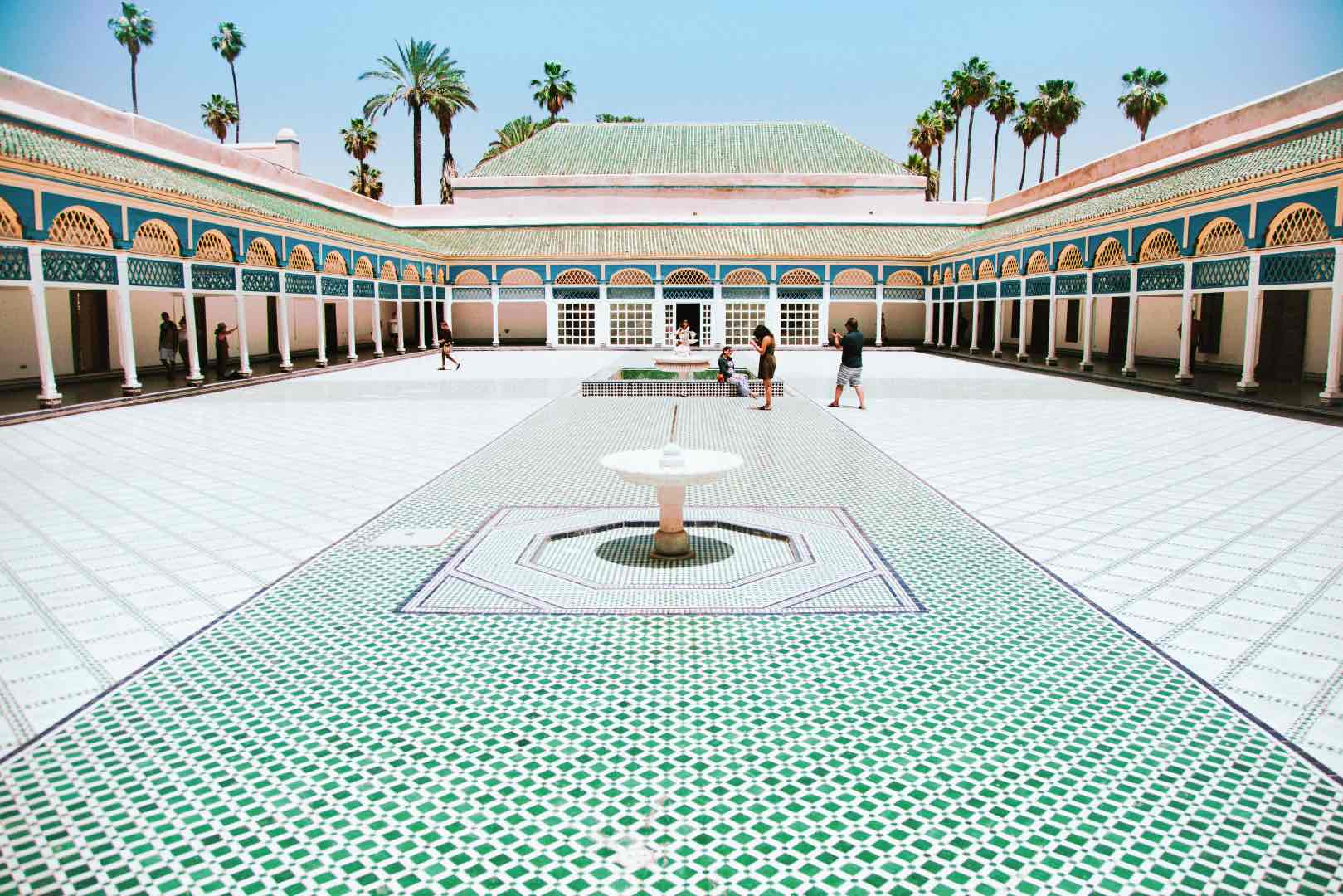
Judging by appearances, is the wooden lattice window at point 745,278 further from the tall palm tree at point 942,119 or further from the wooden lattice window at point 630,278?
the tall palm tree at point 942,119

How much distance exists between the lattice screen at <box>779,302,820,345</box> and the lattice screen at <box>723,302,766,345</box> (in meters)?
0.85

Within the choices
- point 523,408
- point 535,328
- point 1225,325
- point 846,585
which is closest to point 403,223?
point 535,328

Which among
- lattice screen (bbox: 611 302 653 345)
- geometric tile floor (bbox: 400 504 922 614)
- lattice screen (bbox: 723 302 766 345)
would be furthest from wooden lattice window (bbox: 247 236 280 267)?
lattice screen (bbox: 723 302 766 345)

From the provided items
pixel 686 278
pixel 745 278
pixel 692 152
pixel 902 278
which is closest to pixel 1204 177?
pixel 902 278

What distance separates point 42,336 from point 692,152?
114ft

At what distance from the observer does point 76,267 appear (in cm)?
1410

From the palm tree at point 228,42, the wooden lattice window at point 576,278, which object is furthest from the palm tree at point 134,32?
the wooden lattice window at point 576,278

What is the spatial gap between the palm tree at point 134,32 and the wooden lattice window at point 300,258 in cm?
4034

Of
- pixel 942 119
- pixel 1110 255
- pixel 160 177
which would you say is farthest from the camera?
pixel 942 119

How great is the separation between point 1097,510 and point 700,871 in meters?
5.69

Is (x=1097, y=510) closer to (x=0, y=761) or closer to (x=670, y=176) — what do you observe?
(x=0, y=761)

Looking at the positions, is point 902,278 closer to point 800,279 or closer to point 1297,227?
point 800,279

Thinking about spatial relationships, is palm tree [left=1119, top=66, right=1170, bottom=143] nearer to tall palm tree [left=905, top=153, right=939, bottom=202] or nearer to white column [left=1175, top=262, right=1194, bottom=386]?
tall palm tree [left=905, top=153, right=939, bottom=202]

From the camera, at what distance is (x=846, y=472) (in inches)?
343
